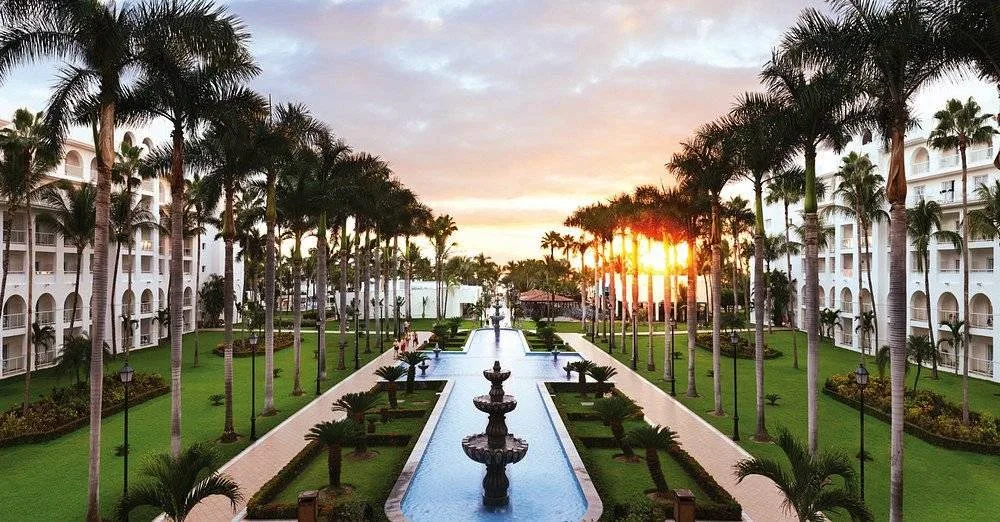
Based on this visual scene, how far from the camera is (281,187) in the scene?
25969 millimetres

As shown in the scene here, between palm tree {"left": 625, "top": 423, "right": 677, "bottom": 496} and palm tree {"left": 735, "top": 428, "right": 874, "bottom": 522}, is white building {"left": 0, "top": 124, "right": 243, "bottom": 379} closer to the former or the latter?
palm tree {"left": 625, "top": 423, "right": 677, "bottom": 496}

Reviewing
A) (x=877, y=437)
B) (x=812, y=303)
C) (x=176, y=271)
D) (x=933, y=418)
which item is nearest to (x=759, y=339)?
(x=812, y=303)

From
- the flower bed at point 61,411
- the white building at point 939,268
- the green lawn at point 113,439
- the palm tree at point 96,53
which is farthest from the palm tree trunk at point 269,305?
the white building at point 939,268

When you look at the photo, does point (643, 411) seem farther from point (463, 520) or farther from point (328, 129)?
point (328, 129)

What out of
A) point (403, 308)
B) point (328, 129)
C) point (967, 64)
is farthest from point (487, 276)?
point (967, 64)

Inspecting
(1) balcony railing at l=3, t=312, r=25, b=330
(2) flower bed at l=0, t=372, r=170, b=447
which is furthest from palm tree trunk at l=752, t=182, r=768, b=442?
(1) balcony railing at l=3, t=312, r=25, b=330

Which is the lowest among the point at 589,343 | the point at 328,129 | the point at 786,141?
the point at 589,343

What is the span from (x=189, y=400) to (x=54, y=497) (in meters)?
11.4

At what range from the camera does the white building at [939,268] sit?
3425cm

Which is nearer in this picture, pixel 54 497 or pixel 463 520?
pixel 463 520

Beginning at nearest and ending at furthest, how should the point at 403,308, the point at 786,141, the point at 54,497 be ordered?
the point at 54,497 → the point at 786,141 → the point at 403,308

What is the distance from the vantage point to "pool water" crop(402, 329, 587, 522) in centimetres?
1327

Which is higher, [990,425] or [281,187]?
[281,187]

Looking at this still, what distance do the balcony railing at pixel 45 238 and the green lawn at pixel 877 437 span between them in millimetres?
38854
